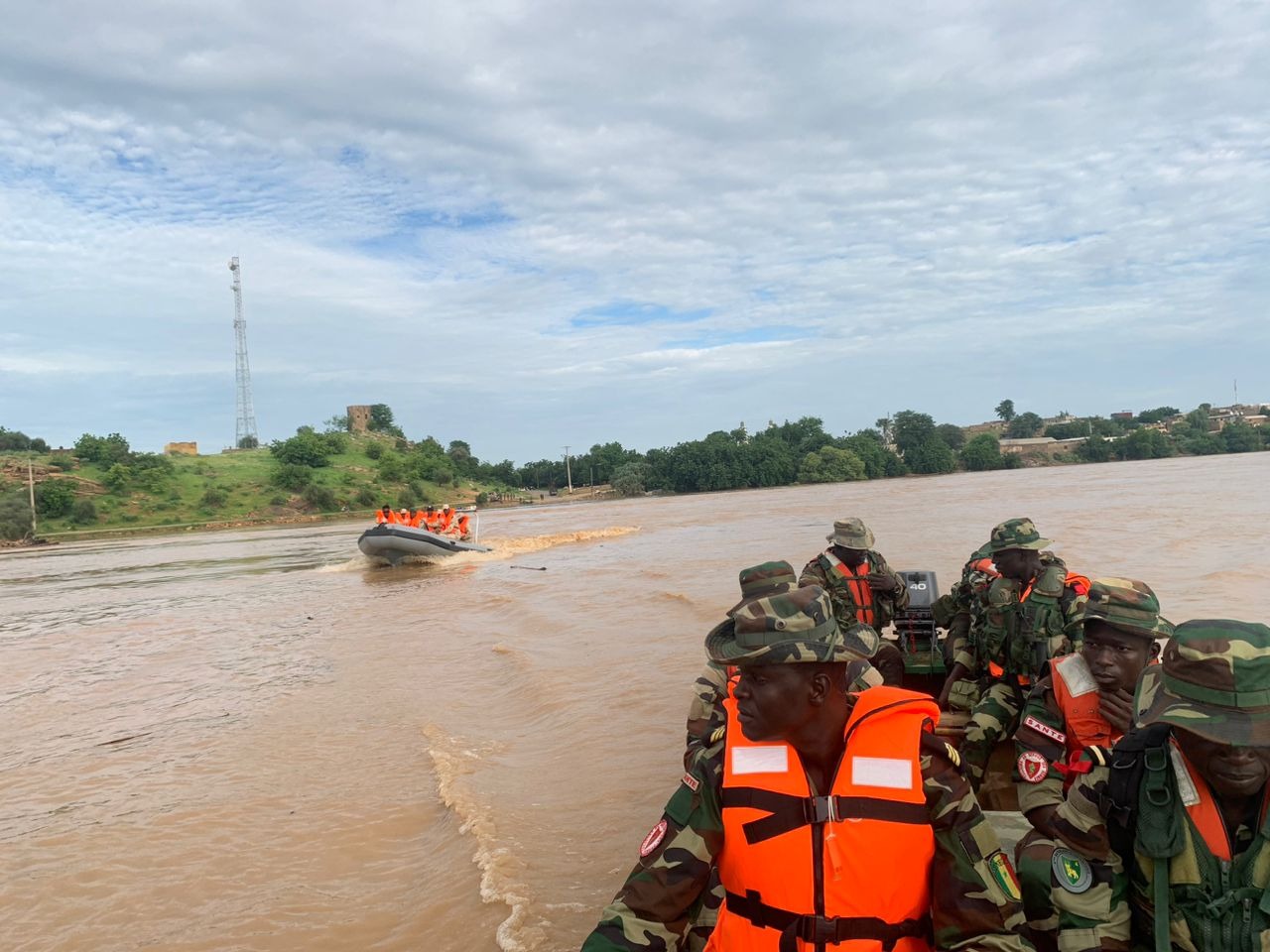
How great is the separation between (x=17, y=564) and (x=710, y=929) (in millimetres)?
40269

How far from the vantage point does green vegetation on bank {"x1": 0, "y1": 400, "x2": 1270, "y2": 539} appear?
192ft

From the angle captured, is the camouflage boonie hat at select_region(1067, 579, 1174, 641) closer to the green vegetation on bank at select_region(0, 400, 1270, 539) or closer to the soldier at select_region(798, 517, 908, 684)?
the soldier at select_region(798, 517, 908, 684)

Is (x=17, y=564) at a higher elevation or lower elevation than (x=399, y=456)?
lower

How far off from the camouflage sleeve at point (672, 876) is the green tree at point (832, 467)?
79906mm

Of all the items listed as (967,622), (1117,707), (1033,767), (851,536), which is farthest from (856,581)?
(1117,707)

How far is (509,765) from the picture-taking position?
673cm

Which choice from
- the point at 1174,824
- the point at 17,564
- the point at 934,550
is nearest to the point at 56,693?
the point at 1174,824

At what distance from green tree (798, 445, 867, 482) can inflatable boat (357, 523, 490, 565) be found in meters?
60.0

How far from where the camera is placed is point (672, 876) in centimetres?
196

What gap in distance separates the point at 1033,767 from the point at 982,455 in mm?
87698

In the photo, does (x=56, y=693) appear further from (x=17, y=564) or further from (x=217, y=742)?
(x=17, y=564)

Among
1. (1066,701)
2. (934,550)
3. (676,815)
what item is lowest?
(934,550)

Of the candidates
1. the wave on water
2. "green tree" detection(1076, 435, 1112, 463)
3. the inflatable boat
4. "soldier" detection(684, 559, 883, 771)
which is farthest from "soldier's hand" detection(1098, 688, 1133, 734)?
"green tree" detection(1076, 435, 1112, 463)

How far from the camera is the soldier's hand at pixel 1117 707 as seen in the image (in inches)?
122
